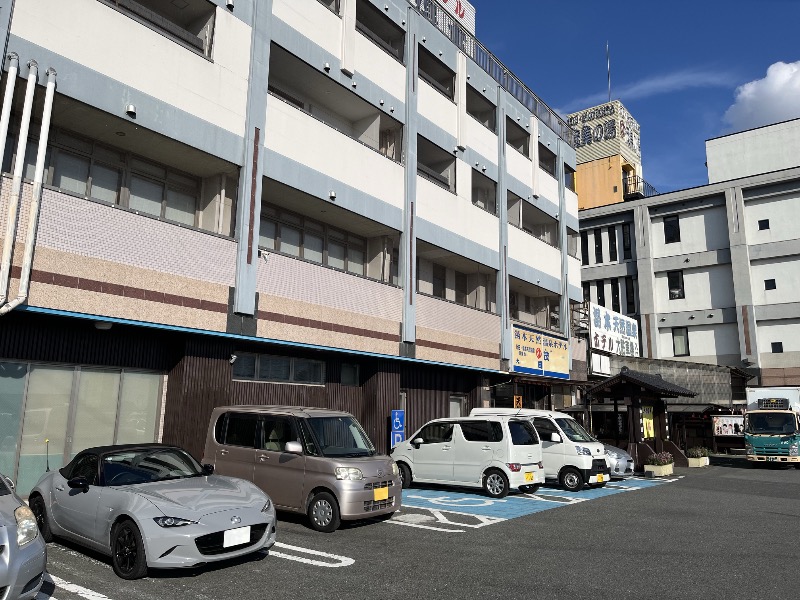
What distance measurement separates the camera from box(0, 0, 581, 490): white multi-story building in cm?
1133

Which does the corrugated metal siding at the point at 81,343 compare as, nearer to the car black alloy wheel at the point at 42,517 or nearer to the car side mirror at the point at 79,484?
the car black alloy wheel at the point at 42,517

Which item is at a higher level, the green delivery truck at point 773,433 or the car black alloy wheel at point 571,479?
the green delivery truck at point 773,433

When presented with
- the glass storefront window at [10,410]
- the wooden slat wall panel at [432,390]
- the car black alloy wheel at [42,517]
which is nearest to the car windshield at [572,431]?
the wooden slat wall panel at [432,390]

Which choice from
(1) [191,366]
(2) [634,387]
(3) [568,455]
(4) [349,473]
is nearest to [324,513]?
(4) [349,473]

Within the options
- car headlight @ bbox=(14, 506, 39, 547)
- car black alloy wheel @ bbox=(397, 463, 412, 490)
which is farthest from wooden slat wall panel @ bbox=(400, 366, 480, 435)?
car headlight @ bbox=(14, 506, 39, 547)

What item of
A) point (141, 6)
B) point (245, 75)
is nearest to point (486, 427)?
point (245, 75)

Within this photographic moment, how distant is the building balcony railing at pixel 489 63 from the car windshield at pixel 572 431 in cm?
1499

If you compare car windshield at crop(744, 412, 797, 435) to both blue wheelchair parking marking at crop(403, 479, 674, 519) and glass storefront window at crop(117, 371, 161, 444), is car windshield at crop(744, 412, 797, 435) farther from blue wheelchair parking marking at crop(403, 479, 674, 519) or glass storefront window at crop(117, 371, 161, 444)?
glass storefront window at crop(117, 371, 161, 444)

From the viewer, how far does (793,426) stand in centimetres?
2484

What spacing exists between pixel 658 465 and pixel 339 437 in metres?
15.1

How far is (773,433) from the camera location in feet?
81.7

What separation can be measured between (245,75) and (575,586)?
1312 cm

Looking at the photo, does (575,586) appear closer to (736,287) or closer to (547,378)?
Answer: (547,378)

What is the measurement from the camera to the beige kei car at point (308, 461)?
9.87 meters
